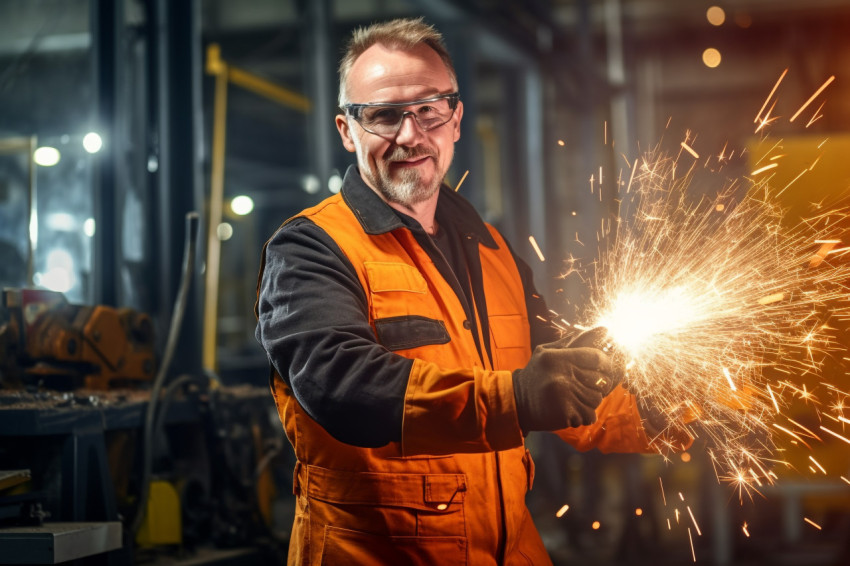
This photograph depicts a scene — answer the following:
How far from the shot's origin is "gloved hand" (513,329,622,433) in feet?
4.90

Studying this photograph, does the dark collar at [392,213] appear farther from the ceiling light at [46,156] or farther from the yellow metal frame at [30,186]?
the ceiling light at [46,156]

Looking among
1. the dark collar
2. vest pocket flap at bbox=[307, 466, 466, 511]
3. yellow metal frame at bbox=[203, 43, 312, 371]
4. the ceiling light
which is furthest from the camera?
yellow metal frame at bbox=[203, 43, 312, 371]

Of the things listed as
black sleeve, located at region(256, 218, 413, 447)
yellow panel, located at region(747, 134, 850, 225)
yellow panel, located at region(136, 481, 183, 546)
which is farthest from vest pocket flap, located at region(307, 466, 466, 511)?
yellow panel, located at region(747, 134, 850, 225)

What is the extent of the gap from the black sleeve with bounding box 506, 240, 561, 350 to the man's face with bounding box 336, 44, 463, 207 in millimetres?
412

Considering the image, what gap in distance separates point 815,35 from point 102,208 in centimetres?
868

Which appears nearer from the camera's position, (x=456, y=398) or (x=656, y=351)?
(x=456, y=398)

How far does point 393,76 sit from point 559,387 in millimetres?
829

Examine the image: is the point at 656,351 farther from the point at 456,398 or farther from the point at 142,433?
the point at 142,433

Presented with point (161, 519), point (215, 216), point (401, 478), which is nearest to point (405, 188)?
point (401, 478)

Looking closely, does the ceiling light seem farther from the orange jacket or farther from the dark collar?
the orange jacket

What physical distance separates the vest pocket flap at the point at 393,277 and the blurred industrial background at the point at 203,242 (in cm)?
100

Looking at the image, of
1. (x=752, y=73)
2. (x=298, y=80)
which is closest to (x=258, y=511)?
(x=298, y=80)

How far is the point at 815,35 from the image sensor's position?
9.59 metres

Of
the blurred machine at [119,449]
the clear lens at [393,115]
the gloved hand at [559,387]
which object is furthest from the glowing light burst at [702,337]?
the blurred machine at [119,449]
